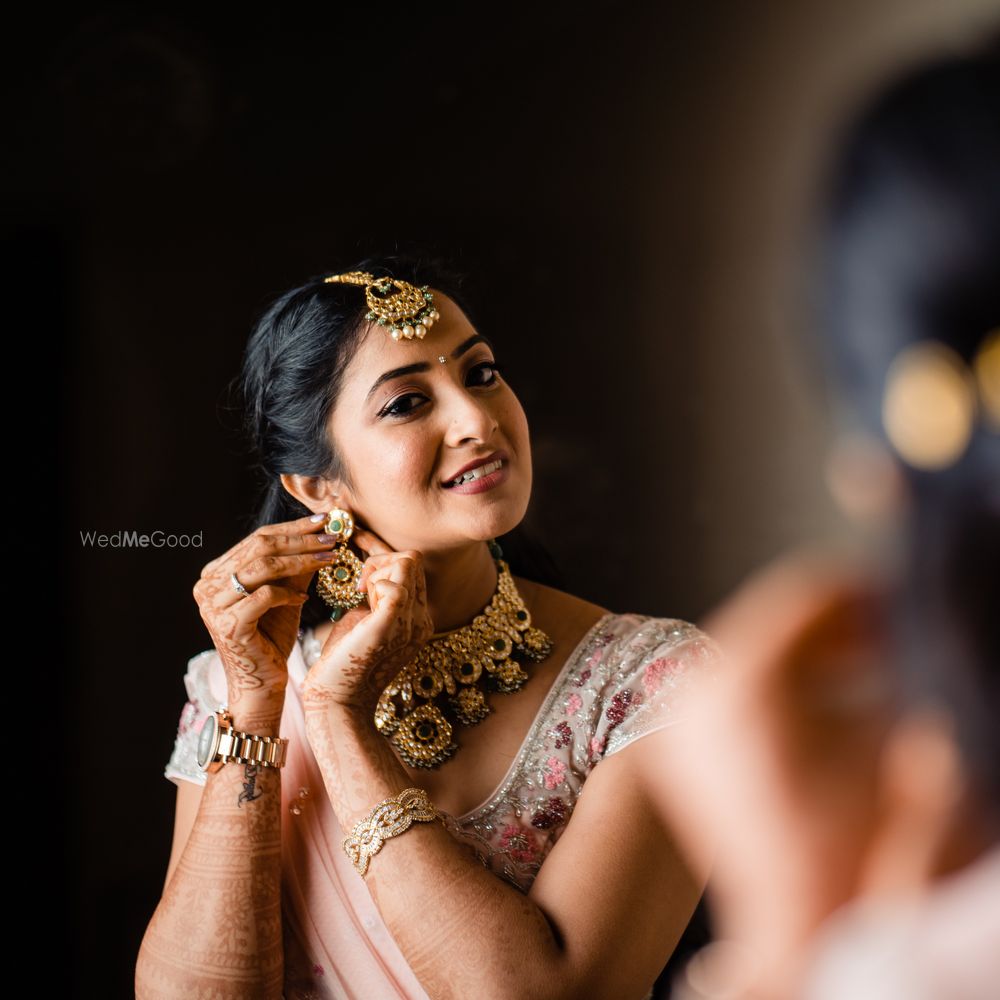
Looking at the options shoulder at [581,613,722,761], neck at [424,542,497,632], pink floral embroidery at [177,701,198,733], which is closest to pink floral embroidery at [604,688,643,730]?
shoulder at [581,613,722,761]

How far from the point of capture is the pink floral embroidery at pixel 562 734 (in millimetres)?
1200

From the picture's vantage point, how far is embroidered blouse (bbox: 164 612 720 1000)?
45.4 inches

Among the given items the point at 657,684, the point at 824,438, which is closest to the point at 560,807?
the point at 657,684

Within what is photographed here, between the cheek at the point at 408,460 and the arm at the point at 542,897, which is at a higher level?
the cheek at the point at 408,460

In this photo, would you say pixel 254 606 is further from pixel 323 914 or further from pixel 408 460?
pixel 323 914

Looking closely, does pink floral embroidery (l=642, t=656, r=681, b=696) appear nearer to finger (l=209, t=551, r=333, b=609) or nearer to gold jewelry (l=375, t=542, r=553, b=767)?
gold jewelry (l=375, t=542, r=553, b=767)

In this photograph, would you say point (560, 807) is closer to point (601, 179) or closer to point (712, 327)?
point (712, 327)

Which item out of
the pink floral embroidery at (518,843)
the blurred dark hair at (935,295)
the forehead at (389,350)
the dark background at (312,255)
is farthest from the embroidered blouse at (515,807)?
the blurred dark hair at (935,295)

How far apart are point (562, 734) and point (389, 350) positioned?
1.75ft

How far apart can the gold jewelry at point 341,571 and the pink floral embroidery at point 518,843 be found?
35 centimetres

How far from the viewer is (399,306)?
124 cm

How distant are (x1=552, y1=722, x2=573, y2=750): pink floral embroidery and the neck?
0.63ft

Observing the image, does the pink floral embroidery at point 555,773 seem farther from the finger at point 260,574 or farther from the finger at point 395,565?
the finger at point 260,574

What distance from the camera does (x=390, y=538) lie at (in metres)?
1.26
